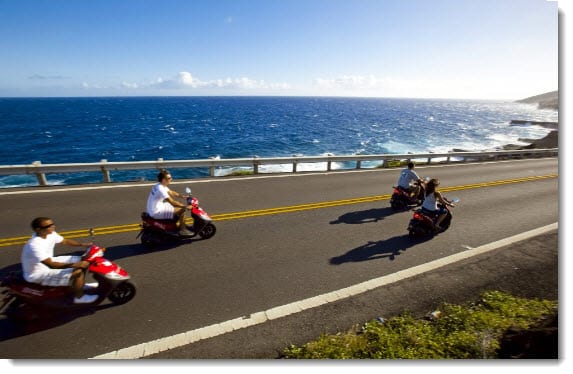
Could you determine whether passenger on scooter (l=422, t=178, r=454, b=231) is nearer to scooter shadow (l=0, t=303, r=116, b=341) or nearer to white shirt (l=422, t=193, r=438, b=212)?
white shirt (l=422, t=193, r=438, b=212)

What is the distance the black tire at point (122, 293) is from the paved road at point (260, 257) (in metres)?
0.17

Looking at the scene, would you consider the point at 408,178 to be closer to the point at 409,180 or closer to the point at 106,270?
the point at 409,180

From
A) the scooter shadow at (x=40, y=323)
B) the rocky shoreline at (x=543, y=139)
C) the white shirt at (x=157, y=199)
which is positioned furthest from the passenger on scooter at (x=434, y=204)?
the rocky shoreline at (x=543, y=139)

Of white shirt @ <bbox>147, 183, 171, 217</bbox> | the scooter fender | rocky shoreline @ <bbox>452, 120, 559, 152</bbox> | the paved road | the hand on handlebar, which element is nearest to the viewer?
the paved road

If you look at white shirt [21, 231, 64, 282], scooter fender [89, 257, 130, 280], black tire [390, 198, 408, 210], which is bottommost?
black tire [390, 198, 408, 210]

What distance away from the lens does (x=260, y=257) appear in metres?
6.56

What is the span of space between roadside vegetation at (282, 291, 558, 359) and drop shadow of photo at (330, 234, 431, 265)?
1.90 m

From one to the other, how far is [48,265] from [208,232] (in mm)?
3483

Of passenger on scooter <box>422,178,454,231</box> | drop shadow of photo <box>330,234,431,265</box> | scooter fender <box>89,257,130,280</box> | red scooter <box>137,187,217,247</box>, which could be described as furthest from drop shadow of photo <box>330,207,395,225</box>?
scooter fender <box>89,257,130,280</box>

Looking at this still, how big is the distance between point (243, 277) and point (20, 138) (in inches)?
2659

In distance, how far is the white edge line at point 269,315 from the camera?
13.3 ft

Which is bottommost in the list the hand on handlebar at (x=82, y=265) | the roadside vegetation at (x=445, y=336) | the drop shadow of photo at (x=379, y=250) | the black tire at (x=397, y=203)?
the roadside vegetation at (x=445, y=336)

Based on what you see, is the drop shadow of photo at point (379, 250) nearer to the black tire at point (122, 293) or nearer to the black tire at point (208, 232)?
the black tire at point (208, 232)

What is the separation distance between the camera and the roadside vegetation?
12.7 ft
